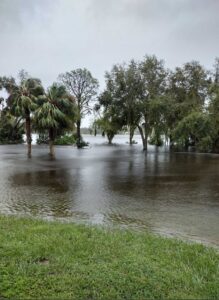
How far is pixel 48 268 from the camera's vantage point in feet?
11.5

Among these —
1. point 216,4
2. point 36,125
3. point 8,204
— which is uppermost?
point 216,4

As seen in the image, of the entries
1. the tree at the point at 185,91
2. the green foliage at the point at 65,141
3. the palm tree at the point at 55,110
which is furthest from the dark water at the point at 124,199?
the green foliage at the point at 65,141

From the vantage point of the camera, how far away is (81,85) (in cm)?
4441

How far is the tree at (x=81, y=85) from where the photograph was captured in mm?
44094

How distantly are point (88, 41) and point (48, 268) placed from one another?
20354 millimetres

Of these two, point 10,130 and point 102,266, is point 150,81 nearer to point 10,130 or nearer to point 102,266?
point 10,130

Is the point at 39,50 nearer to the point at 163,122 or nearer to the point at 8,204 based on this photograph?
the point at 163,122

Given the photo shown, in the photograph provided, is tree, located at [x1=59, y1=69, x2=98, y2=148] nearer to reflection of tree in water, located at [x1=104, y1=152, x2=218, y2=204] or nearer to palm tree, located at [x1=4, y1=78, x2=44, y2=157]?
palm tree, located at [x1=4, y1=78, x2=44, y2=157]

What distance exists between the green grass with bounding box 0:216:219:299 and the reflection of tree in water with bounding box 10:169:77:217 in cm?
256

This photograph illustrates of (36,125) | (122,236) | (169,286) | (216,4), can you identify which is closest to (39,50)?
(36,125)

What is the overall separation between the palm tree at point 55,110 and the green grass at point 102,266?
14.6 m

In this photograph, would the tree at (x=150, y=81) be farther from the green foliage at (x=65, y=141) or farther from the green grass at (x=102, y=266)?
the green grass at (x=102, y=266)

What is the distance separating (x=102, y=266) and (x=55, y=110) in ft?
54.0

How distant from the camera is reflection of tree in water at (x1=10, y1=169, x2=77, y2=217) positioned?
7.60 metres
